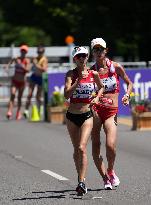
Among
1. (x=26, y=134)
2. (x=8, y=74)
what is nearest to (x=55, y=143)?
(x=26, y=134)

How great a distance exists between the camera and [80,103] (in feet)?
38.2

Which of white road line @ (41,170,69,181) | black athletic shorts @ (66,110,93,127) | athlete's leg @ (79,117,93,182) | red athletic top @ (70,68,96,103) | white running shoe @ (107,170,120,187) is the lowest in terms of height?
white road line @ (41,170,69,181)

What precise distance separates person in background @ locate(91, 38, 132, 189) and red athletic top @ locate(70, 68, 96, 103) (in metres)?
0.36

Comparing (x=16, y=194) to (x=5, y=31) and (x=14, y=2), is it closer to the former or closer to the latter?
(x=14, y=2)

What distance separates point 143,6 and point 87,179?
36533mm

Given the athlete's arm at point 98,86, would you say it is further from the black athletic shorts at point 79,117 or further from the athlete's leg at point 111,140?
the athlete's leg at point 111,140

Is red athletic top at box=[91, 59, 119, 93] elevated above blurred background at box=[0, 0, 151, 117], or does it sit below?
below

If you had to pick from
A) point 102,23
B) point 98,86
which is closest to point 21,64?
point 98,86

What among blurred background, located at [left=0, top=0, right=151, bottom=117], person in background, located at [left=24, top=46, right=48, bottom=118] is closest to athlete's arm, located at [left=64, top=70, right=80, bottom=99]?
person in background, located at [left=24, top=46, right=48, bottom=118]

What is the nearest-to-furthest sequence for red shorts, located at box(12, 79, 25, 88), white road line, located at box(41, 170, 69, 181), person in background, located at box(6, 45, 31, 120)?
white road line, located at box(41, 170, 69, 181), person in background, located at box(6, 45, 31, 120), red shorts, located at box(12, 79, 25, 88)

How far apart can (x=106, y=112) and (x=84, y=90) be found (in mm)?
625

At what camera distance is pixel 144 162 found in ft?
49.6

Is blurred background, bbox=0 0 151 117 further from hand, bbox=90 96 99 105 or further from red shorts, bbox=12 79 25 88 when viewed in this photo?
hand, bbox=90 96 99 105

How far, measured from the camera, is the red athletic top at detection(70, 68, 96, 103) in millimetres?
11555
